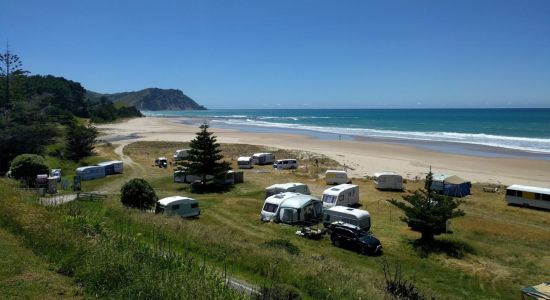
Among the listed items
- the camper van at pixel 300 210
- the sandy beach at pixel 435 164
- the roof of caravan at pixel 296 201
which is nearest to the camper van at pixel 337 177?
the sandy beach at pixel 435 164

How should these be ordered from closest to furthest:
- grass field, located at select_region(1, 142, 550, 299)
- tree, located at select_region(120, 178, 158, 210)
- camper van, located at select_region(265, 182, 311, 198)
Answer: grass field, located at select_region(1, 142, 550, 299)
tree, located at select_region(120, 178, 158, 210)
camper van, located at select_region(265, 182, 311, 198)

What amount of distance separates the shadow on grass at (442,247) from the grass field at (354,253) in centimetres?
5

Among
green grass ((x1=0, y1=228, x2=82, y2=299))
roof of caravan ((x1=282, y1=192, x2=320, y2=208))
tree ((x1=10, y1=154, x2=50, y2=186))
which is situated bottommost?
roof of caravan ((x1=282, y1=192, x2=320, y2=208))

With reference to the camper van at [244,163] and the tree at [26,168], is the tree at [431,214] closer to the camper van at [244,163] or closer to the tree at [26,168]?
the camper van at [244,163]

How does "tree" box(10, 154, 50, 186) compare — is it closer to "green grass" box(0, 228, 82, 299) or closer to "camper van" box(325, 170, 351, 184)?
"camper van" box(325, 170, 351, 184)

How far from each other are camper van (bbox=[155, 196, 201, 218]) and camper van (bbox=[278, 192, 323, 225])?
5.15 m

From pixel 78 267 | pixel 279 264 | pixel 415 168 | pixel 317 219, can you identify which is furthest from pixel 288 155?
pixel 78 267

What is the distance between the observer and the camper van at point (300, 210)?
75.1 feet

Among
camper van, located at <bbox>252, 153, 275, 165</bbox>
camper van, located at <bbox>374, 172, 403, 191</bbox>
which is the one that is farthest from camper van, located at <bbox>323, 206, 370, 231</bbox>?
camper van, located at <bbox>252, 153, 275, 165</bbox>

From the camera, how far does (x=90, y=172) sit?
119ft

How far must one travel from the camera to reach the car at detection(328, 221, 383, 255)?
60.1 ft

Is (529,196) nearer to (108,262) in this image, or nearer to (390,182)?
(390,182)

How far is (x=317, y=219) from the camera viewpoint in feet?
78.2

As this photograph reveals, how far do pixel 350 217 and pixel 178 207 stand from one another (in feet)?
31.9
